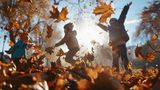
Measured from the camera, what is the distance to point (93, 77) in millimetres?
1166

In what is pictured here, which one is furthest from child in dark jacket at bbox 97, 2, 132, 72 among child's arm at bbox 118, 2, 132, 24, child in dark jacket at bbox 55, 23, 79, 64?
child in dark jacket at bbox 55, 23, 79, 64

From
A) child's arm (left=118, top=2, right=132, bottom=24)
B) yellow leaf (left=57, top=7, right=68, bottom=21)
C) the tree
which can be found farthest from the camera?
the tree

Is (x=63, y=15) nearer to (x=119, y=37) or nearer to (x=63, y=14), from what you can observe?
(x=63, y=14)

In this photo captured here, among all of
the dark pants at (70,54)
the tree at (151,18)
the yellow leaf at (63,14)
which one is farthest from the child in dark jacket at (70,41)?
the tree at (151,18)

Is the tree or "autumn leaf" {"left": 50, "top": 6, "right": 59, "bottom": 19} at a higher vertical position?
the tree

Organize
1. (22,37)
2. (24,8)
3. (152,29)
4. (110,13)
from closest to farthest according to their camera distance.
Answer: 1. (110,13)
2. (22,37)
3. (24,8)
4. (152,29)

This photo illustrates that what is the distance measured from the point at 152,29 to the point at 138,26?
4918 millimetres

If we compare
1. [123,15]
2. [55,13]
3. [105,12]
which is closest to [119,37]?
[123,15]

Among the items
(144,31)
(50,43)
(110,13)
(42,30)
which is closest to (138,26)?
(144,31)

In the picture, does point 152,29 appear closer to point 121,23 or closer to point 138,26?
point 138,26

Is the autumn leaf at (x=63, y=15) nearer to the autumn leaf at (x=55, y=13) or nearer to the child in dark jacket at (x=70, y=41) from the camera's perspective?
the autumn leaf at (x=55, y=13)

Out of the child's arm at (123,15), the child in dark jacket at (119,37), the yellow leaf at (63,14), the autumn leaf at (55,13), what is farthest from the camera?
the child's arm at (123,15)

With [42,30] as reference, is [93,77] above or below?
below

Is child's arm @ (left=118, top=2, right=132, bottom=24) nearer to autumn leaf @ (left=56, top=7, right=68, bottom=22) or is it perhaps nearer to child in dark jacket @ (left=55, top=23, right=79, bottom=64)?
autumn leaf @ (left=56, top=7, right=68, bottom=22)
